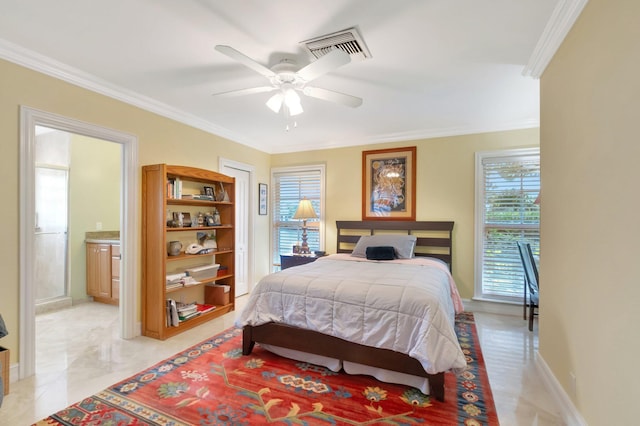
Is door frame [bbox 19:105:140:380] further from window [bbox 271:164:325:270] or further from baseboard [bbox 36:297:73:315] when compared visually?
window [bbox 271:164:325:270]

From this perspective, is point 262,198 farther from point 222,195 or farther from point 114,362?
point 114,362

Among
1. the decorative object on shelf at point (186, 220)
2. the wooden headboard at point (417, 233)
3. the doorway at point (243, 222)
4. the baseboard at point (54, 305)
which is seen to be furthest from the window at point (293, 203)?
the baseboard at point (54, 305)

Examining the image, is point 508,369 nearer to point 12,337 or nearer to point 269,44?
point 269,44

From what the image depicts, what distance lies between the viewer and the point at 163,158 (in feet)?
11.5

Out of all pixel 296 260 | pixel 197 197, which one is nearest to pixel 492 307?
pixel 296 260

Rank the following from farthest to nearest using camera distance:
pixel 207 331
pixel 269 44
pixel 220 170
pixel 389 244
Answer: pixel 220 170 < pixel 389 244 < pixel 207 331 < pixel 269 44

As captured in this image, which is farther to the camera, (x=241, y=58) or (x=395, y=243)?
(x=395, y=243)

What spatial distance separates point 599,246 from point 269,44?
2.41 metres

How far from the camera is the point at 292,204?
537cm

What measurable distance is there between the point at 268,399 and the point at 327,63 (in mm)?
2341

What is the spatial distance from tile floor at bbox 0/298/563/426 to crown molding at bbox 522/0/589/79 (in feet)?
8.07

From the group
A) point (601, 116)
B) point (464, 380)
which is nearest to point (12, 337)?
point (464, 380)

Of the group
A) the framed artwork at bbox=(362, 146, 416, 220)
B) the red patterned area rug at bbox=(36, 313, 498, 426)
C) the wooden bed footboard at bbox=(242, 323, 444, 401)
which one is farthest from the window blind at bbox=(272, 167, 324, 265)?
the red patterned area rug at bbox=(36, 313, 498, 426)

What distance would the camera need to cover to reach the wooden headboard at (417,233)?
416cm
